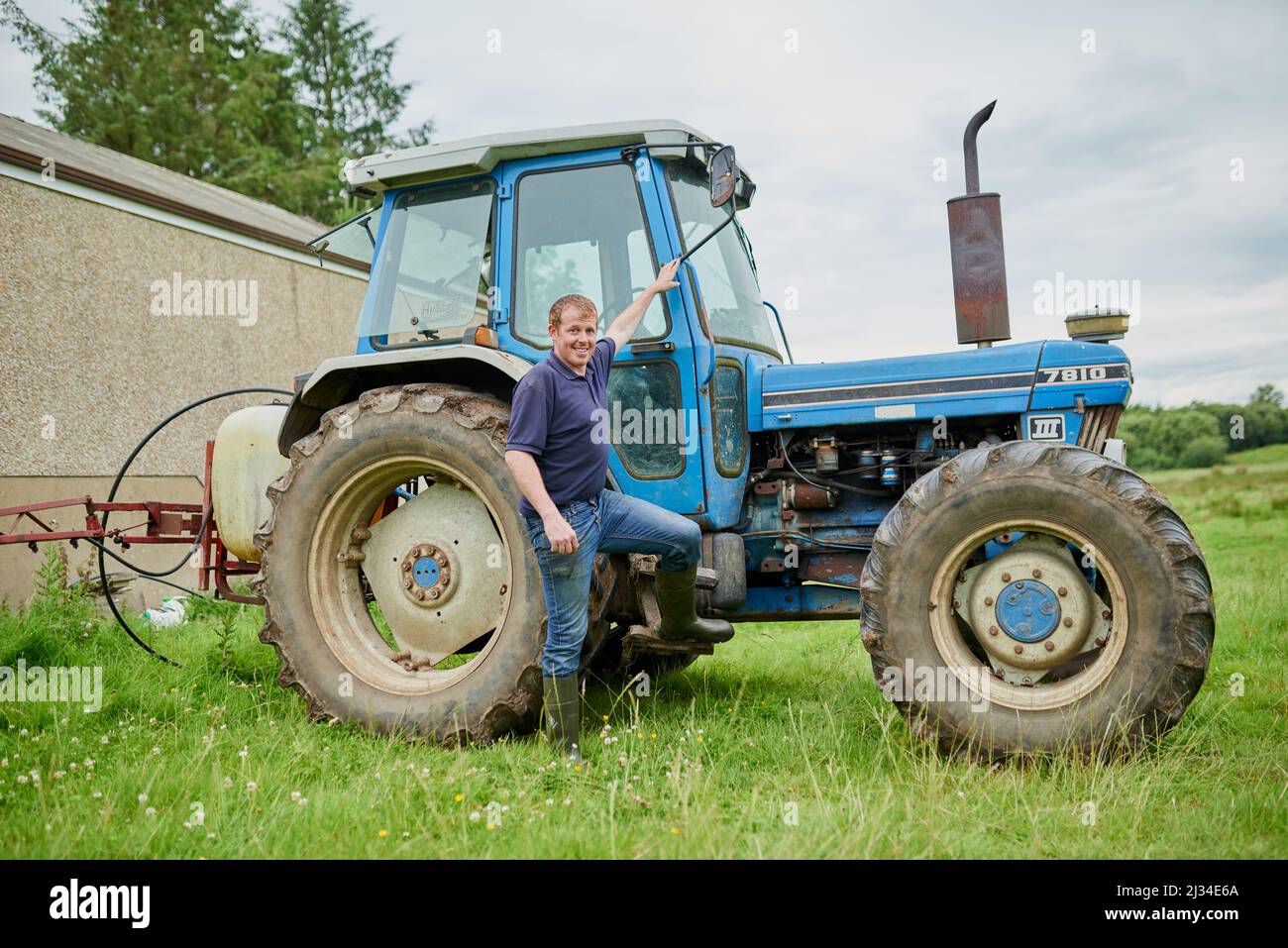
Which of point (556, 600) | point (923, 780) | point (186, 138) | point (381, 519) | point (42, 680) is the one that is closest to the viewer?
point (923, 780)

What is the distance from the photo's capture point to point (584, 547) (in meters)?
3.25

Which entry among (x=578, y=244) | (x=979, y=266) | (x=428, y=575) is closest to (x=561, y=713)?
(x=428, y=575)

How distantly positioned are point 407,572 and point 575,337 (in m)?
1.29

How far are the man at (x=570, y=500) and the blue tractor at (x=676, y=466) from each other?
0.16 meters

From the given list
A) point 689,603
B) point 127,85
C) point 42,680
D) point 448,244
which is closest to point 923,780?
point 689,603

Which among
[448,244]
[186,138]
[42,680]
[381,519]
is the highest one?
[186,138]

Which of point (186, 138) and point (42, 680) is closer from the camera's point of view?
point (42, 680)

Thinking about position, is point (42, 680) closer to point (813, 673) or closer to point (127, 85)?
point (813, 673)

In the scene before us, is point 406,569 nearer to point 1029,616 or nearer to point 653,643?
point 653,643

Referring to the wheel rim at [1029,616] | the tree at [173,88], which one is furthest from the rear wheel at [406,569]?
the tree at [173,88]

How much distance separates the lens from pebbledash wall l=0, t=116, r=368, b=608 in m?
6.07

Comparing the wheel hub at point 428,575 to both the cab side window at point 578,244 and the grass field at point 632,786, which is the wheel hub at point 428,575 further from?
the cab side window at point 578,244

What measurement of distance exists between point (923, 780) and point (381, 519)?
2359 millimetres
